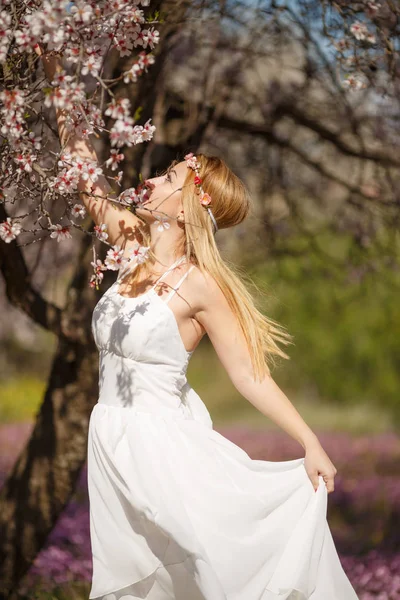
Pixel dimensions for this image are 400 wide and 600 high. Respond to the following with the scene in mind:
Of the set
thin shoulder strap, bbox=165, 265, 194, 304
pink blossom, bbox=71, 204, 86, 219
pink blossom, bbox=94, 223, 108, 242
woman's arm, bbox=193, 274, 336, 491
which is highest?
pink blossom, bbox=71, 204, 86, 219

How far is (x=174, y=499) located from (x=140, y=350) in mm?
555

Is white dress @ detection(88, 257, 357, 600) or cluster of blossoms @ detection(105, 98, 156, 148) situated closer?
cluster of blossoms @ detection(105, 98, 156, 148)

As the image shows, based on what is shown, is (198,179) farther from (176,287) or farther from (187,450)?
(187,450)

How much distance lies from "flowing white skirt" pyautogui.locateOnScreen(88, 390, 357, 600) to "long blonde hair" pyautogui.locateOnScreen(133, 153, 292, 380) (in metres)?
0.43

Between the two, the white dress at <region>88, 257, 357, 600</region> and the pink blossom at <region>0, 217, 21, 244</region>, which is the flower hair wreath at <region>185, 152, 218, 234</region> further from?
the pink blossom at <region>0, 217, 21, 244</region>

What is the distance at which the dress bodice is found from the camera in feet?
9.66

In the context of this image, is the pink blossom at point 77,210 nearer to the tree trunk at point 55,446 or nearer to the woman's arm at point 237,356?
the woman's arm at point 237,356

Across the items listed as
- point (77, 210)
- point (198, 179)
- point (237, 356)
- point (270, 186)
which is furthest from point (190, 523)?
point (270, 186)

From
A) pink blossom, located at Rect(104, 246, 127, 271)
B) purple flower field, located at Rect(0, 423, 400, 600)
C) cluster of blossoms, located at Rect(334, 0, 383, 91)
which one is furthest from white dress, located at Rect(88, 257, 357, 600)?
purple flower field, located at Rect(0, 423, 400, 600)

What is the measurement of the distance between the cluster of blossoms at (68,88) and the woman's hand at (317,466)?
1.05 m

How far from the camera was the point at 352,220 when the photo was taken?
6.89 m

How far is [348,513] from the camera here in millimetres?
7848

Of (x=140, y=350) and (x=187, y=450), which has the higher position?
(x=140, y=350)

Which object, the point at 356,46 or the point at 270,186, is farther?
the point at 270,186
